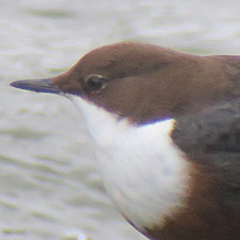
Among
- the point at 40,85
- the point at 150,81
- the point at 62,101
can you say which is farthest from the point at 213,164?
the point at 62,101

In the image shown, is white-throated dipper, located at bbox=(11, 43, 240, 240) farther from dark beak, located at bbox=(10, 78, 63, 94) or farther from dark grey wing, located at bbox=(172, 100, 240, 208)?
dark beak, located at bbox=(10, 78, 63, 94)

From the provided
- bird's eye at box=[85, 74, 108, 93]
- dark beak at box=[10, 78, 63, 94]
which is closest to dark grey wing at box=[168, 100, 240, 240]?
bird's eye at box=[85, 74, 108, 93]

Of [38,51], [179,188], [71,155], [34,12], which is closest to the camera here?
[179,188]

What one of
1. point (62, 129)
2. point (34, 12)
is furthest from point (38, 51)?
point (62, 129)

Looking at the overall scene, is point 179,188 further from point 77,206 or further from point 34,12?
point 34,12

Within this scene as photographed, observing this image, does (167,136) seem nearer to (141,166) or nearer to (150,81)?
(141,166)

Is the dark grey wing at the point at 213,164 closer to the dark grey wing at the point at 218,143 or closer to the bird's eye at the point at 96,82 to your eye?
the dark grey wing at the point at 218,143
